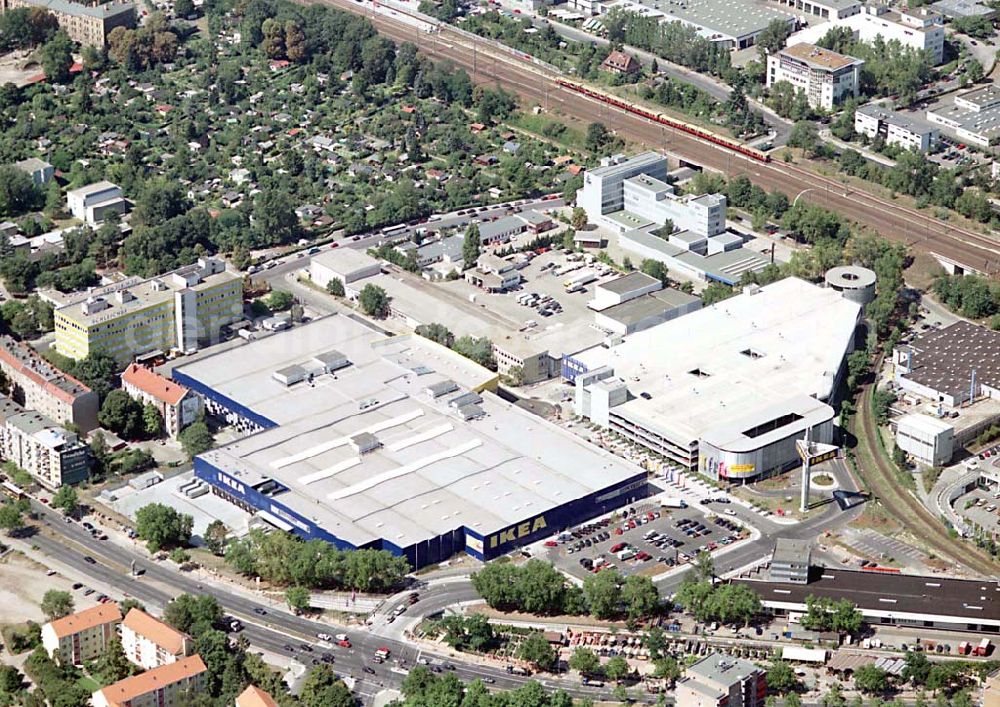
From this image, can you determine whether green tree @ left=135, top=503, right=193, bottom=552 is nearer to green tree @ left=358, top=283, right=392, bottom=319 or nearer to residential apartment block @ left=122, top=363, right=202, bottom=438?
residential apartment block @ left=122, top=363, right=202, bottom=438

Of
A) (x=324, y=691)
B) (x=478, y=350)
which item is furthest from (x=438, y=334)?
(x=324, y=691)

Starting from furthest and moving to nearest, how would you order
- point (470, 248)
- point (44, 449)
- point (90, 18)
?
1. point (90, 18)
2. point (470, 248)
3. point (44, 449)

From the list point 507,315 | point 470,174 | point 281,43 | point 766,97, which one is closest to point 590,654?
point 507,315

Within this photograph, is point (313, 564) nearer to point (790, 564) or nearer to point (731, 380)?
point (790, 564)

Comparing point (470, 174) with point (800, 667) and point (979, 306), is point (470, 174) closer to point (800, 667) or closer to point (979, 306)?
point (979, 306)

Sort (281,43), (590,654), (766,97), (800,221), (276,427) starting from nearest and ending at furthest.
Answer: (590,654)
(276,427)
(800,221)
(766,97)
(281,43)

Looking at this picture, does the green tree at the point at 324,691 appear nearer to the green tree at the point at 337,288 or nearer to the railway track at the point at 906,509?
the railway track at the point at 906,509
